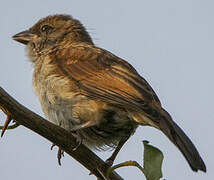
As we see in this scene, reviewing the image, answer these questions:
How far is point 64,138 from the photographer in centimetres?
295

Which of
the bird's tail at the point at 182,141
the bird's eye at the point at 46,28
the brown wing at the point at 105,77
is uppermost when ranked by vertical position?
the bird's eye at the point at 46,28

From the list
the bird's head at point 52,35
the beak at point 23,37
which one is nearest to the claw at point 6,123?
the bird's head at point 52,35

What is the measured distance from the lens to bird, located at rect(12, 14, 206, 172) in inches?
140

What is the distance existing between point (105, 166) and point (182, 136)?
2.09 ft

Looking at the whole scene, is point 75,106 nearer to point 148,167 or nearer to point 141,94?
point 141,94

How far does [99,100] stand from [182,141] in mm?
905

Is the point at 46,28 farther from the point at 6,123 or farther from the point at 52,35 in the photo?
the point at 6,123

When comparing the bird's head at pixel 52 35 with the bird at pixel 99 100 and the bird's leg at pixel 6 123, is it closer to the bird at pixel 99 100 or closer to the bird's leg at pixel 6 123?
the bird at pixel 99 100

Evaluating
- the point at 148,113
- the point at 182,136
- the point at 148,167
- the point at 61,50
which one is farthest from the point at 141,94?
the point at 61,50

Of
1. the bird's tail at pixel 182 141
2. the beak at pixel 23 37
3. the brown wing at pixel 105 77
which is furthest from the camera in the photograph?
the beak at pixel 23 37

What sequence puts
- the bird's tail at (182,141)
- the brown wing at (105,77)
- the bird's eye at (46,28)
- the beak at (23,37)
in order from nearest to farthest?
the bird's tail at (182,141)
the brown wing at (105,77)
the beak at (23,37)
the bird's eye at (46,28)

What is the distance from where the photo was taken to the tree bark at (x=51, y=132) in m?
2.43

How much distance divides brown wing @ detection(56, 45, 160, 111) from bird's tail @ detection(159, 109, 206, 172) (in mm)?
255

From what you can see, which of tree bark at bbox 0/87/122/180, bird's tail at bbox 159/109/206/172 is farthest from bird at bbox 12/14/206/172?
tree bark at bbox 0/87/122/180
